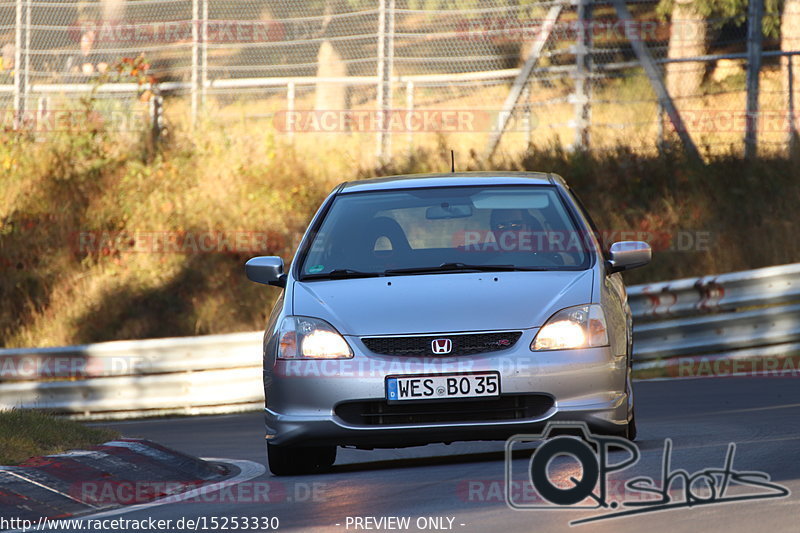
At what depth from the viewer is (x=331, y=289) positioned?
8.62 meters

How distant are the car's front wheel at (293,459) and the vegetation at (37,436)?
121 centimetres

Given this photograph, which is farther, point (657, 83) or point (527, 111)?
point (527, 111)

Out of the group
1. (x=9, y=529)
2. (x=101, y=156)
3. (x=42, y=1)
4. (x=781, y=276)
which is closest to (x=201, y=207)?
(x=101, y=156)

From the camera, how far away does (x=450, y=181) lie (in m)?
9.71

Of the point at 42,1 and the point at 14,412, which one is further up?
the point at 42,1

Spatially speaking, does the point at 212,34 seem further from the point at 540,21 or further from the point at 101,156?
the point at 540,21

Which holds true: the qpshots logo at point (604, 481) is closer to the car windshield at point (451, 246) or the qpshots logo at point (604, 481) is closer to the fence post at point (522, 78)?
the car windshield at point (451, 246)

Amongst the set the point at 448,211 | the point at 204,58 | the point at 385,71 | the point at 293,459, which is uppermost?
the point at 204,58

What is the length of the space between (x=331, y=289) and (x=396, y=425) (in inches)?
36.3

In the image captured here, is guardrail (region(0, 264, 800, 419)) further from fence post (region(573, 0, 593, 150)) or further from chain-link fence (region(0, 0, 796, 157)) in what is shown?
fence post (region(573, 0, 593, 150))

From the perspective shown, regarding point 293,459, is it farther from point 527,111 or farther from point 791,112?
point 527,111

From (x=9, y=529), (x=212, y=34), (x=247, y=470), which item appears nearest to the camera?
(x=9, y=529)

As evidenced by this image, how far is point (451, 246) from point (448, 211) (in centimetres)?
21

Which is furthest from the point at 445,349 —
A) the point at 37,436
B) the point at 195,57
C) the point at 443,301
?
the point at 195,57
